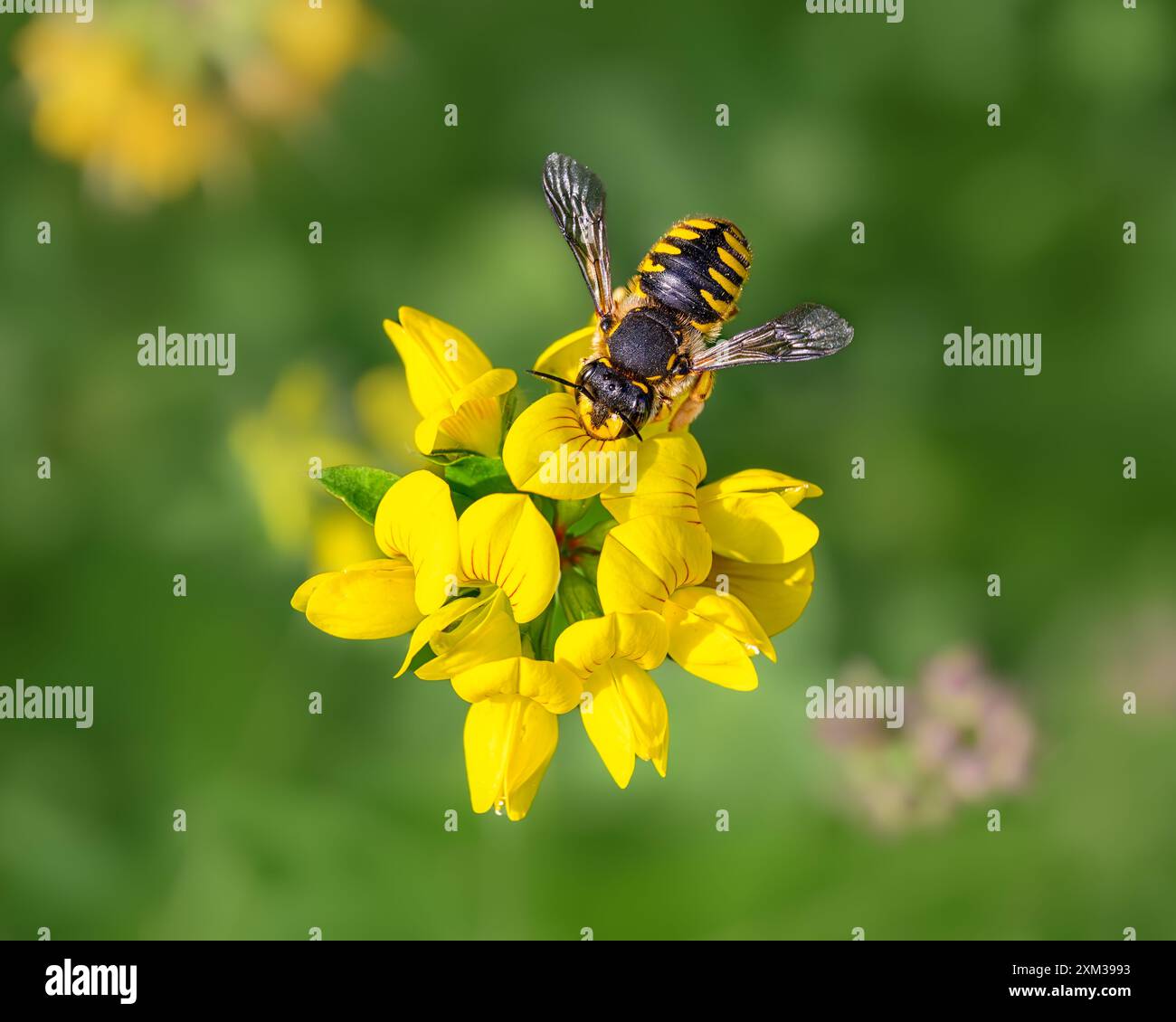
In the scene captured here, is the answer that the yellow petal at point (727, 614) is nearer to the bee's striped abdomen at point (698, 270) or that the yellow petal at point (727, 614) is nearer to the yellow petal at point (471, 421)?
the yellow petal at point (471, 421)

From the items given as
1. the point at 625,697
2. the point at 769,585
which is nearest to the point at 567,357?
the point at 769,585

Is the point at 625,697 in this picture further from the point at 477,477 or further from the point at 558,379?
the point at 558,379

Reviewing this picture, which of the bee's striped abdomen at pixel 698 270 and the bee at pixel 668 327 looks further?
the bee's striped abdomen at pixel 698 270

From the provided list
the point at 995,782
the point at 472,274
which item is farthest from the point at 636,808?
the point at 472,274

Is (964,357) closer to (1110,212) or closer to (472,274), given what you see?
(1110,212)

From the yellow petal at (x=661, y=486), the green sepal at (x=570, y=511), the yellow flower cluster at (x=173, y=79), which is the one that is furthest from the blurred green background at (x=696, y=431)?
the yellow petal at (x=661, y=486)

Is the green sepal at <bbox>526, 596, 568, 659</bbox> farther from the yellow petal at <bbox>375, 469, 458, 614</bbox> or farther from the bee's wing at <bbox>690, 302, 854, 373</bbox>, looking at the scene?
the bee's wing at <bbox>690, 302, 854, 373</bbox>
